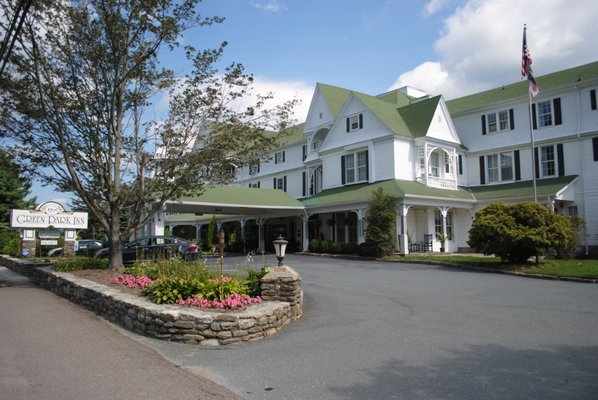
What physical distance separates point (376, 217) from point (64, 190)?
14.7m

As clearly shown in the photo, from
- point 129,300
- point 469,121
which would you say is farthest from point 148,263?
point 469,121

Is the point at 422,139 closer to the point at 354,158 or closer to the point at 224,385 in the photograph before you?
the point at 354,158

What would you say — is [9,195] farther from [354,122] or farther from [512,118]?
[512,118]

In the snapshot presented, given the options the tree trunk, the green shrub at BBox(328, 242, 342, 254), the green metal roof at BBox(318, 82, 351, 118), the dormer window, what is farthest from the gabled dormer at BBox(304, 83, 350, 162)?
the tree trunk

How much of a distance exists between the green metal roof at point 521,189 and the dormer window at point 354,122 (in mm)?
8537

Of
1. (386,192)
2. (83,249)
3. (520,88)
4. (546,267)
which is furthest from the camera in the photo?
(83,249)

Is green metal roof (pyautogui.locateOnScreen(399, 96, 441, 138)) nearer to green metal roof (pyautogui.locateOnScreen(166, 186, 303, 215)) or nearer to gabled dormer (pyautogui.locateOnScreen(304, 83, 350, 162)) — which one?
gabled dormer (pyautogui.locateOnScreen(304, 83, 350, 162))

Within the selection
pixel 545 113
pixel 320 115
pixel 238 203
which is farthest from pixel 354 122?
pixel 545 113

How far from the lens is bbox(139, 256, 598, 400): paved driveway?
18.0 ft

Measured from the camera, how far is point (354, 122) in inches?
1184

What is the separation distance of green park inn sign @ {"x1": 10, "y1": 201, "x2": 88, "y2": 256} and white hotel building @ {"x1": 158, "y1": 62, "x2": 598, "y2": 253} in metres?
4.74

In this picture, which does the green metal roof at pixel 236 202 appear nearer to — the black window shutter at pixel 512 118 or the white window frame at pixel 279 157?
the white window frame at pixel 279 157

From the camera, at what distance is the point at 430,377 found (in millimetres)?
5789

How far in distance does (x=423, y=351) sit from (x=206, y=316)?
3688mm
